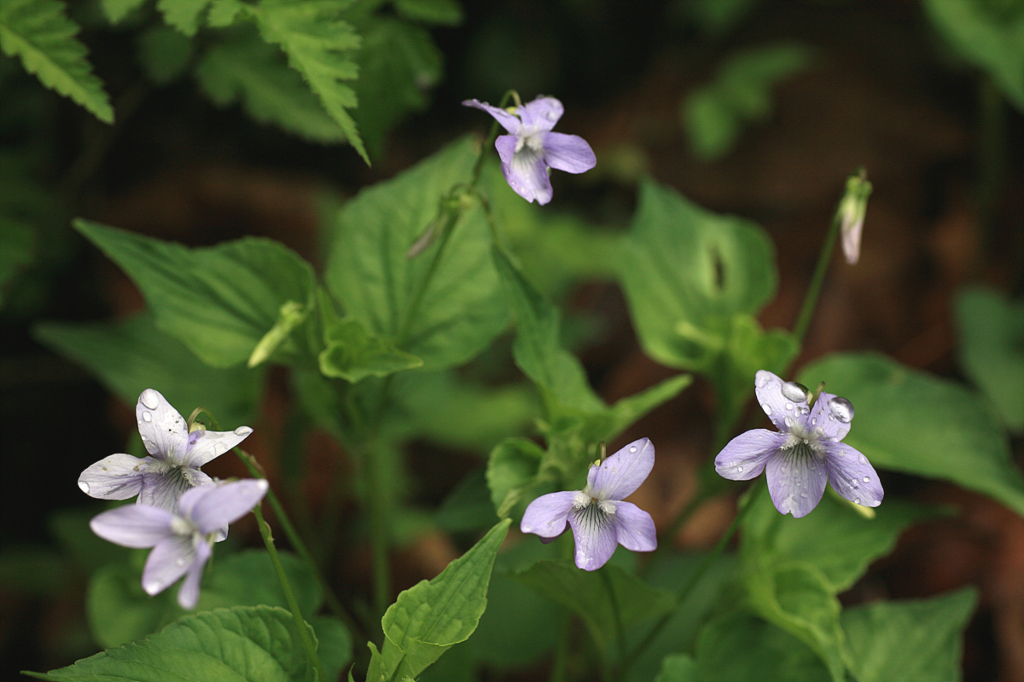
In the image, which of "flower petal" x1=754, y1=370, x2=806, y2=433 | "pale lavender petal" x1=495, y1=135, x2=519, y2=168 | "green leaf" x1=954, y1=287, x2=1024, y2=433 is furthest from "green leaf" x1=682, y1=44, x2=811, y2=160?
"flower petal" x1=754, y1=370, x2=806, y2=433

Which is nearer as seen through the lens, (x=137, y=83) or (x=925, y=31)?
(x=137, y=83)

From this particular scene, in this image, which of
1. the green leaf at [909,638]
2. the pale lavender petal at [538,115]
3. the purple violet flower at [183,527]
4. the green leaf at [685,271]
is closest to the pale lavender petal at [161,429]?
the purple violet flower at [183,527]

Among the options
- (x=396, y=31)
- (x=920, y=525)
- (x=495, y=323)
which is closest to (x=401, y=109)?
(x=396, y=31)

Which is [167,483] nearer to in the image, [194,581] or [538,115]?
[194,581]

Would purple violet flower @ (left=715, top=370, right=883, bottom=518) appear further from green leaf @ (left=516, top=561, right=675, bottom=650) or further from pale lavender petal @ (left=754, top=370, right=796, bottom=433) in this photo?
green leaf @ (left=516, top=561, right=675, bottom=650)

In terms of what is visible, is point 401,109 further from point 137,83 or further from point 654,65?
point 654,65

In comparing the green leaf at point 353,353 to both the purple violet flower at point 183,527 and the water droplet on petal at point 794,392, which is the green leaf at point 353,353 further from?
the water droplet on petal at point 794,392

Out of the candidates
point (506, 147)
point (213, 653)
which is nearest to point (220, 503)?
point (213, 653)
